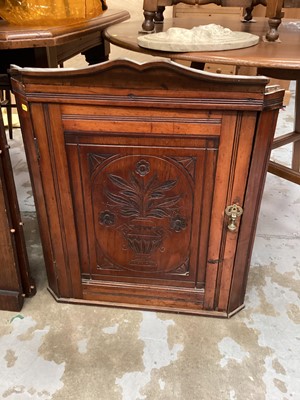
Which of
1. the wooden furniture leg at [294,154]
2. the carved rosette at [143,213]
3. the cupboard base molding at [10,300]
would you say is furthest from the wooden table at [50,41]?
the wooden furniture leg at [294,154]

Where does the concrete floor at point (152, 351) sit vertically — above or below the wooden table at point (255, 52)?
below

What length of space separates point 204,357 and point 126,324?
0.96ft

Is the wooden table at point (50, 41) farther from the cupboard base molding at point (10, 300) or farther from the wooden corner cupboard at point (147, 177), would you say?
the cupboard base molding at point (10, 300)

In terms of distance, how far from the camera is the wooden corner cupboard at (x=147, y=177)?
0.99 meters

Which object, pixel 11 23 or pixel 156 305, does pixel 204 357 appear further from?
pixel 11 23

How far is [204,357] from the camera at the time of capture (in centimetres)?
124

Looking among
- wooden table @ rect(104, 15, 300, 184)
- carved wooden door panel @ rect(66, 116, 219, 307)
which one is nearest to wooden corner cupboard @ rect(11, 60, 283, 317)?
carved wooden door panel @ rect(66, 116, 219, 307)

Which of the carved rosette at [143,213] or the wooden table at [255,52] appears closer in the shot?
the wooden table at [255,52]

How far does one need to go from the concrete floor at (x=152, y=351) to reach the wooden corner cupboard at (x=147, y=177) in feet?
0.25

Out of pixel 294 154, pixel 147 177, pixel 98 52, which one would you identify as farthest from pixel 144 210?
pixel 294 154

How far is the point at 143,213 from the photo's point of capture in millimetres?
1227

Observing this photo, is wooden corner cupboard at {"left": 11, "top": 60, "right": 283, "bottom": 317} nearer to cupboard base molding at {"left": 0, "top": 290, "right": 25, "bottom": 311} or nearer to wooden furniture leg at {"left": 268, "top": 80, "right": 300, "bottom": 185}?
cupboard base molding at {"left": 0, "top": 290, "right": 25, "bottom": 311}

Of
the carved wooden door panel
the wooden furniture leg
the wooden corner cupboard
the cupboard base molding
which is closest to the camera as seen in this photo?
the wooden corner cupboard

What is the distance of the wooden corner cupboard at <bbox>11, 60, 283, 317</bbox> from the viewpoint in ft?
3.25
